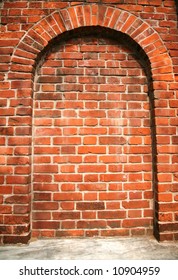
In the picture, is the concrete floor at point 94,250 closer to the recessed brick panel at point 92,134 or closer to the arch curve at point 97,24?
the recessed brick panel at point 92,134

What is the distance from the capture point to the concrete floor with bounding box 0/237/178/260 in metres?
1.76

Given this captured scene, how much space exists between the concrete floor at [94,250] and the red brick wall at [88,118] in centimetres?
10

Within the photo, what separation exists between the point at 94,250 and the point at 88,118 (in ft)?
4.05

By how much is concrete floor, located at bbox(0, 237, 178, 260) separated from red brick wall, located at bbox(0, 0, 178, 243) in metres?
0.10

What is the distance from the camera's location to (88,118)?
2211 mm

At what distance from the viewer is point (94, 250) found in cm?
187

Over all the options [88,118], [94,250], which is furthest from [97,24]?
[94,250]

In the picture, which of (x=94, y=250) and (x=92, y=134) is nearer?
(x=94, y=250)

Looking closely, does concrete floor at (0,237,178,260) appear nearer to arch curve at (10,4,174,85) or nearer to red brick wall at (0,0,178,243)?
red brick wall at (0,0,178,243)

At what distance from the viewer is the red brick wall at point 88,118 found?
6.82 ft

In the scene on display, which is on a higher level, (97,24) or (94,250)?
(97,24)

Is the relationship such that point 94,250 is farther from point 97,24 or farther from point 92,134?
point 97,24

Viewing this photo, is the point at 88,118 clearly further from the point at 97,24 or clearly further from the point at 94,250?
the point at 94,250

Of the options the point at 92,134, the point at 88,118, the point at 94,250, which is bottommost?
the point at 94,250
